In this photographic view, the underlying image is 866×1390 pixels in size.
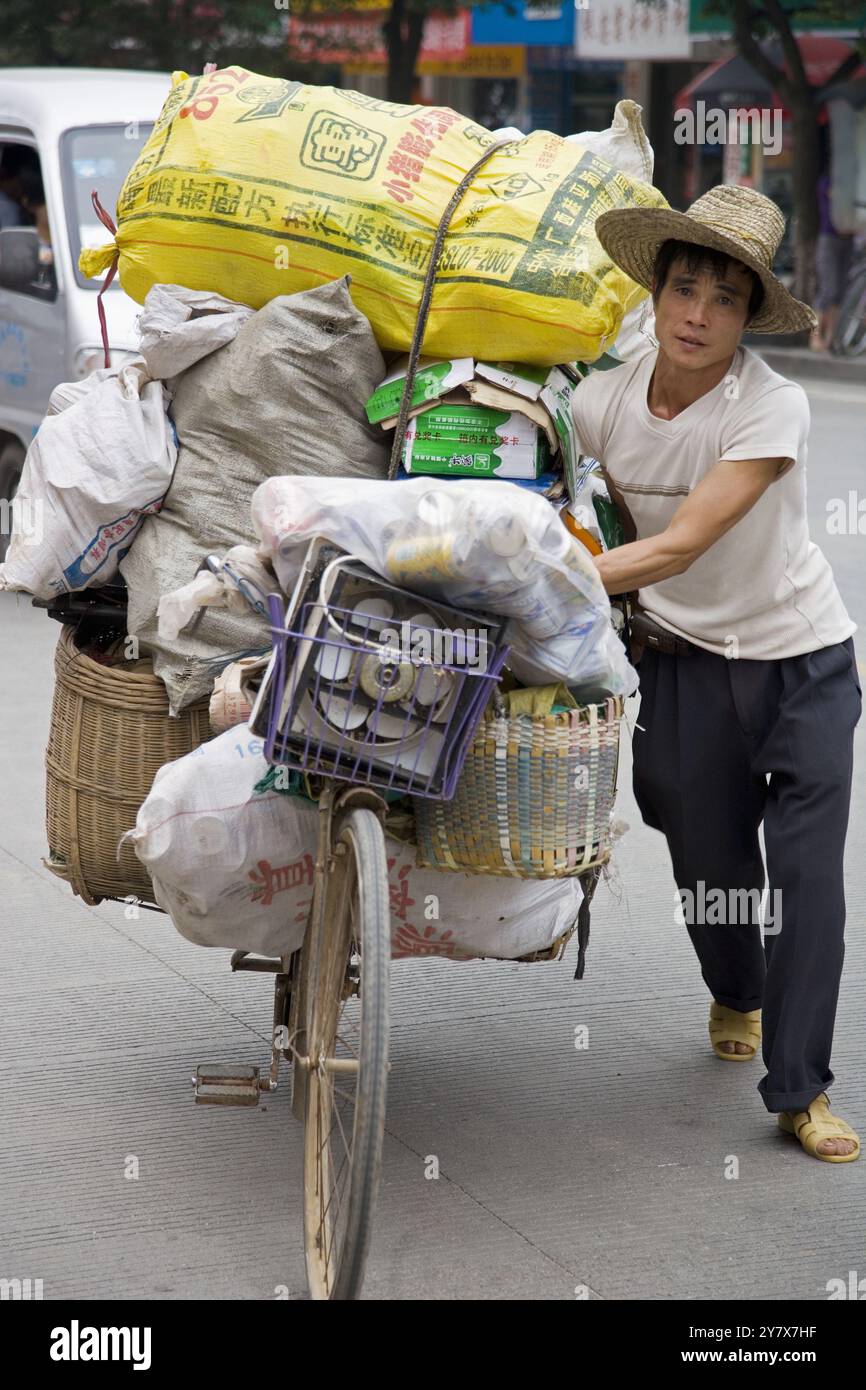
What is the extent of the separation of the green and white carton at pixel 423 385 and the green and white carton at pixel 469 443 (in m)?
0.03

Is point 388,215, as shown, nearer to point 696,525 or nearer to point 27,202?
point 696,525

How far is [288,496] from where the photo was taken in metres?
2.73

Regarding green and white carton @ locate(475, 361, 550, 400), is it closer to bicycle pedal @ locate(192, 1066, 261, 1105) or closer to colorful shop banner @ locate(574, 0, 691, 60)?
bicycle pedal @ locate(192, 1066, 261, 1105)

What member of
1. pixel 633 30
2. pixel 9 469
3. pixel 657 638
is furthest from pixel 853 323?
pixel 657 638

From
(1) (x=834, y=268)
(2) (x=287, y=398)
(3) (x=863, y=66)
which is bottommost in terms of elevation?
(1) (x=834, y=268)

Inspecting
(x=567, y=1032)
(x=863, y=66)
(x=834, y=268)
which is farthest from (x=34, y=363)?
(x=863, y=66)

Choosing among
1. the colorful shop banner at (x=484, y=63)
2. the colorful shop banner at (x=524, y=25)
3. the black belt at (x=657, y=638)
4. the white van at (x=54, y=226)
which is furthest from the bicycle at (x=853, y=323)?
the black belt at (x=657, y=638)

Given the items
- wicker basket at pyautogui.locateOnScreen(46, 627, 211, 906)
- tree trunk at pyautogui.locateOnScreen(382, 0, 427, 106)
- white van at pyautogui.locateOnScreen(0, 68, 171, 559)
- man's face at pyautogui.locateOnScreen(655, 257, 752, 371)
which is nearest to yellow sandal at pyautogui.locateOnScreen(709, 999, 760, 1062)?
wicker basket at pyautogui.locateOnScreen(46, 627, 211, 906)

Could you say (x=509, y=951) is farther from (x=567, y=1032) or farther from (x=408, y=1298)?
(x=567, y=1032)

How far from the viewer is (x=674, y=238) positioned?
3.25 meters

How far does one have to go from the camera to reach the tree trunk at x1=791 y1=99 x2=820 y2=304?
778 inches

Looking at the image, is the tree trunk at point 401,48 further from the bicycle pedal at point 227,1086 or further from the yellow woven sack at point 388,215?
the bicycle pedal at point 227,1086

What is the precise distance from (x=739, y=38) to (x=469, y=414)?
18.3 metres

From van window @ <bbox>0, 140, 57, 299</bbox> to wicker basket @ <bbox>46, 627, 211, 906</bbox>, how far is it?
532 centimetres
